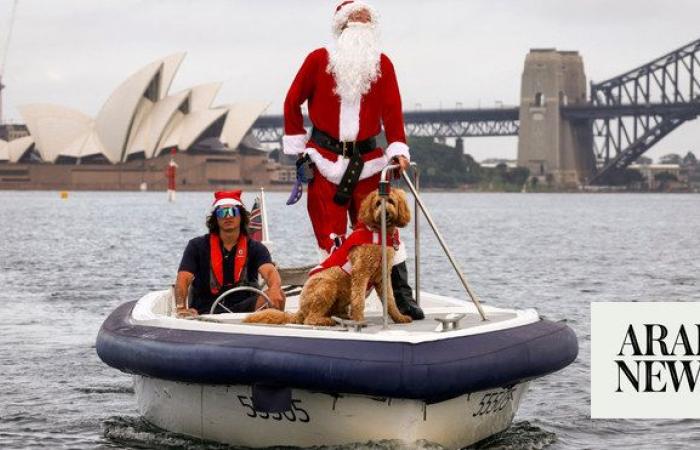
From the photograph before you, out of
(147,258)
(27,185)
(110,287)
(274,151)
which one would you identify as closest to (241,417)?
(110,287)

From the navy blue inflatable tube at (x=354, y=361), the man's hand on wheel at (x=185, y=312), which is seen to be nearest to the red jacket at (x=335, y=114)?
the man's hand on wheel at (x=185, y=312)

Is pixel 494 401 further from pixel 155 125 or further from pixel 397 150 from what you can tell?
pixel 155 125

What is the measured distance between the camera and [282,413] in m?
8.84

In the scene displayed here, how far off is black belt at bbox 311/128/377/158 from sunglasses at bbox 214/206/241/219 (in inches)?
26.9

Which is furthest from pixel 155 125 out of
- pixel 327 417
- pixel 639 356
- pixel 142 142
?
pixel 327 417

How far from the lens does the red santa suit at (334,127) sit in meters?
10.0

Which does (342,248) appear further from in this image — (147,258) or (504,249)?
(504,249)

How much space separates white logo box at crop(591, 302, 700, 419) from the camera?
30.1 ft

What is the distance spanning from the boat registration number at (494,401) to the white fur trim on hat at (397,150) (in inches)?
61.9

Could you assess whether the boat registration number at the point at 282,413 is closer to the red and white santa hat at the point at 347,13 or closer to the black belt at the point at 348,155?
the black belt at the point at 348,155

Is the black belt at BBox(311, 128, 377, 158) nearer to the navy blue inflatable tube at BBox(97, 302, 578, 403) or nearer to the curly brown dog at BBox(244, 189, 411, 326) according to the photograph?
the curly brown dog at BBox(244, 189, 411, 326)

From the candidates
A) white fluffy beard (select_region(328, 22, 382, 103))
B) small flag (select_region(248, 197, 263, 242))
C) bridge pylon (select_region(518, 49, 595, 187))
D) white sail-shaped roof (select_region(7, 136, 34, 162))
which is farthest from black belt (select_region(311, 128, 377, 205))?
bridge pylon (select_region(518, 49, 595, 187))

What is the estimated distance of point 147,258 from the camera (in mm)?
36531

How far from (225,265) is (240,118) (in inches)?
4523
